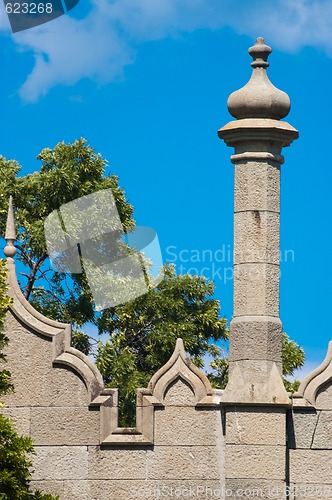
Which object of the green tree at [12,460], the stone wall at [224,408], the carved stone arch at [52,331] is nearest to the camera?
the green tree at [12,460]

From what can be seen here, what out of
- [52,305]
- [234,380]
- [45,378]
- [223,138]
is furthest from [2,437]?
[52,305]

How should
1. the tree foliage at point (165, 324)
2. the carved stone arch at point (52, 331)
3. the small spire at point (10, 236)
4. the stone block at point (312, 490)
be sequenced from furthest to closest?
the tree foliage at point (165, 324)
the small spire at point (10, 236)
the carved stone arch at point (52, 331)
the stone block at point (312, 490)

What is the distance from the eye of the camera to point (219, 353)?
1385 inches

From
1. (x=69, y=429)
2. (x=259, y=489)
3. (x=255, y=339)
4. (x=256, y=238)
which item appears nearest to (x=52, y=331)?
(x=69, y=429)

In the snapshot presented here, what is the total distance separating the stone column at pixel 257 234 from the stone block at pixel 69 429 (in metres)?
1.80

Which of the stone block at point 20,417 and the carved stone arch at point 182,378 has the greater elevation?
the carved stone arch at point 182,378

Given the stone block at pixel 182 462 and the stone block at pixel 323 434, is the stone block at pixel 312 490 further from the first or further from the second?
the stone block at pixel 182 462

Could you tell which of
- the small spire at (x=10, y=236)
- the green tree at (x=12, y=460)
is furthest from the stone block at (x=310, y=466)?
the small spire at (x=10, y=236)

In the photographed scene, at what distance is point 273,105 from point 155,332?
1422cm

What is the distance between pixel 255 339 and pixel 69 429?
104 inches

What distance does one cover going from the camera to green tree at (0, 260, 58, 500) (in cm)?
2019

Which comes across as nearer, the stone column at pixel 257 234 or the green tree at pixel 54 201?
the stone column at pixel 257 234

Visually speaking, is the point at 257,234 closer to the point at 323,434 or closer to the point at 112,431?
the point at 323,434

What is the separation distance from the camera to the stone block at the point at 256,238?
2102cm
